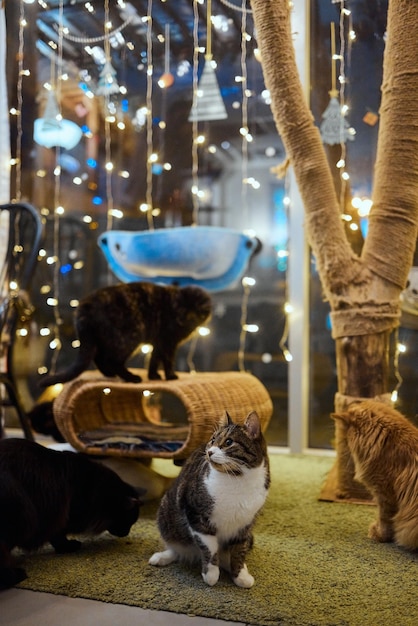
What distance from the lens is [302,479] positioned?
2656mm

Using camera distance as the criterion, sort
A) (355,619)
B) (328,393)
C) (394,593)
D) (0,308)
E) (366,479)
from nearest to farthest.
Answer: (355,619) → (394,593) → (366,479) → (0,308) → (328,393)

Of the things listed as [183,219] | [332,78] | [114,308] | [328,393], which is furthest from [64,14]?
[328,393]

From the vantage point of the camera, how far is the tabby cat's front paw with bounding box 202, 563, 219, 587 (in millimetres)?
1573

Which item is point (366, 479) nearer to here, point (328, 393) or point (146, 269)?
point (328, 393)

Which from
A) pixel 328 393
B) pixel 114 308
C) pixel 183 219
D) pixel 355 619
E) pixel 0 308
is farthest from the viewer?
pixel 183 219

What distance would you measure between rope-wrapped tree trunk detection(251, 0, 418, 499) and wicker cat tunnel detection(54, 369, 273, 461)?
41 cm

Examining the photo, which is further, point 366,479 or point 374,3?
point 374,3

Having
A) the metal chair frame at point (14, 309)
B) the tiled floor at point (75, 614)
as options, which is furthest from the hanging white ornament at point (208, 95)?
the tiled floor at point (75, 614)

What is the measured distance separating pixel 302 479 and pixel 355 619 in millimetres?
1296

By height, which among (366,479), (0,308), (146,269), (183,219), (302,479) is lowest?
(302,479)

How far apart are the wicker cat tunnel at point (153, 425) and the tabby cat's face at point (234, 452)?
410 mm

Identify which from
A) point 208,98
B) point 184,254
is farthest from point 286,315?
point 208,98

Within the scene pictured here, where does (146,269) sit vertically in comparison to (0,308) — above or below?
above

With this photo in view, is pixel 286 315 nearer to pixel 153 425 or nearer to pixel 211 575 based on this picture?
pixel 153 425
